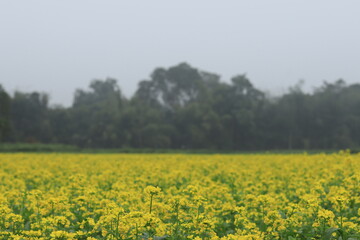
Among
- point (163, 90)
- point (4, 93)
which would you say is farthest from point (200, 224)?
point (163, 90)

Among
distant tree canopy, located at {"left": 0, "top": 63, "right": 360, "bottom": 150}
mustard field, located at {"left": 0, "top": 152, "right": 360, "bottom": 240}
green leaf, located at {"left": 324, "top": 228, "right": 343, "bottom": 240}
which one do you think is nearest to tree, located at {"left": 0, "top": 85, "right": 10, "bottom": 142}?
distant tree canopy, located at {"left": 0, "top": 63, "right": 360, "bottom": 150}

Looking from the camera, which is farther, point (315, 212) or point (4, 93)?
point (4, 93)

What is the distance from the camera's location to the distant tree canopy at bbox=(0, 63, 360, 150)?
259 feet

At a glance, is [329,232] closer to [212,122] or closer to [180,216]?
[180,216]

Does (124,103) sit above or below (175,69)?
below

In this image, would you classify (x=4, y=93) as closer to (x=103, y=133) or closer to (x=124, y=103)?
(x=103, y=133)

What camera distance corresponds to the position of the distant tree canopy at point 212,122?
259 ft

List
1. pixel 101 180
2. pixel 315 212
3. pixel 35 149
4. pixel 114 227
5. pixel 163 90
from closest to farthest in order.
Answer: pixel 114 227 < pixel 315 212 < pixel 101 180 < pixel 35 149 < pixel 163 90

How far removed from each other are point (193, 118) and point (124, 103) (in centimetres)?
1920

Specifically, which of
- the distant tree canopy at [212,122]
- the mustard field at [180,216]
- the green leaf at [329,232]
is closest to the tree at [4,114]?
the distant tree canopy at [212,122]

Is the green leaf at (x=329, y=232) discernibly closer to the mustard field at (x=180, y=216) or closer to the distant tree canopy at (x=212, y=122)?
the mustard field at (x=180, y=216)

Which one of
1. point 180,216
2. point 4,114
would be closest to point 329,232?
point 180,216

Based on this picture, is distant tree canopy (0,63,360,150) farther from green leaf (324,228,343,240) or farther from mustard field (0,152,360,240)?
green leaf (324,228,343,240)

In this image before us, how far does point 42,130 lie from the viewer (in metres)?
84.6
